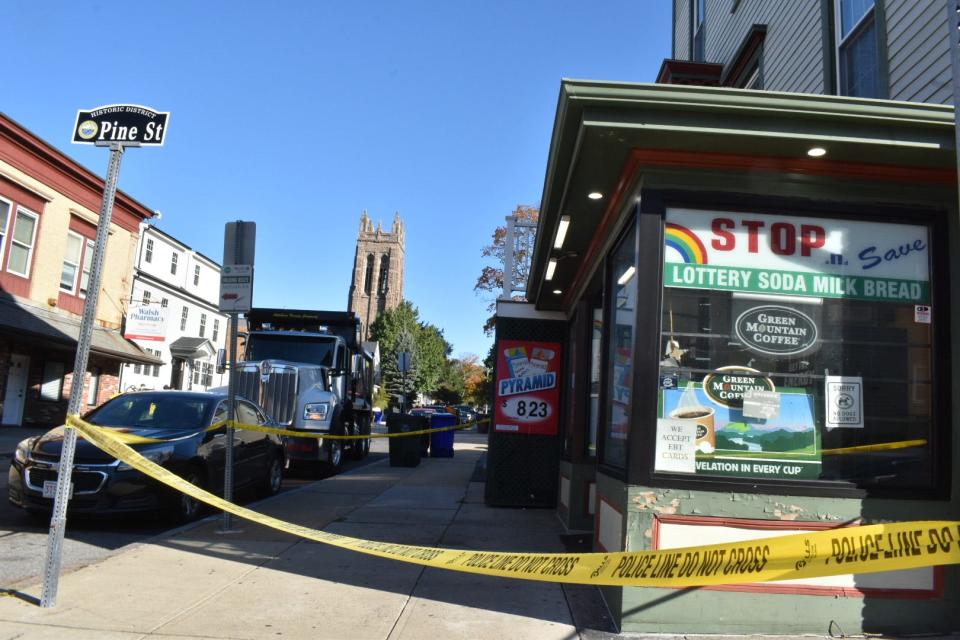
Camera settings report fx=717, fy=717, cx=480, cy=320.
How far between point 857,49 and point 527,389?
Result: 5.74 m

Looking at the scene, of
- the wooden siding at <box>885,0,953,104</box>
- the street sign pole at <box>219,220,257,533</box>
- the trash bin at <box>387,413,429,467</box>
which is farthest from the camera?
the trash bin at <box>387,413,429,467</box>

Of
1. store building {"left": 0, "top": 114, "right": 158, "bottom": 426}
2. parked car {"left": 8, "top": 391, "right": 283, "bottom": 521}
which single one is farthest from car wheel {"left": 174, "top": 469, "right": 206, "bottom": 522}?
store building {"left": 0, "top": 114, "right": 158, "bottom": 426}

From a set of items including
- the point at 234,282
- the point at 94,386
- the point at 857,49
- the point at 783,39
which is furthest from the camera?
the point at 94,386

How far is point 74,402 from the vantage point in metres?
4.98

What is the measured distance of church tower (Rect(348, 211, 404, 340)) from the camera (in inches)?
4279

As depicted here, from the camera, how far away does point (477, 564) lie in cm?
448

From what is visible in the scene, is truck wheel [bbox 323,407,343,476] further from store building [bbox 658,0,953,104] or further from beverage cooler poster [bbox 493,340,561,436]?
store building [bbox 658,0,953,104]

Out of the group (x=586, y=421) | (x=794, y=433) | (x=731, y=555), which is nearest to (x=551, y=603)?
(x=731, y=555)

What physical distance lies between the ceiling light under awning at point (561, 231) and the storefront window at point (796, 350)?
5.51 feet

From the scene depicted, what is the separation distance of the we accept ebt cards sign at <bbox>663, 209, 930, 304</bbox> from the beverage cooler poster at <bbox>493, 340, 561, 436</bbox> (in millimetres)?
5385

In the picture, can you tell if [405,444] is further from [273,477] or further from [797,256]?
[797,256]

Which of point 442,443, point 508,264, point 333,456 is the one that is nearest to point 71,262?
point 442,443

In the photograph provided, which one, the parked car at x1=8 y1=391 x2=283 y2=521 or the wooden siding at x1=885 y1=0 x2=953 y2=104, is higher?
the wooden siding at x1=885 y1=0 x2=953 y2=104

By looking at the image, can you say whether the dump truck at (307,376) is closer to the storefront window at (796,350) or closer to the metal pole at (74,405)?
the metal pole at (74,405)
